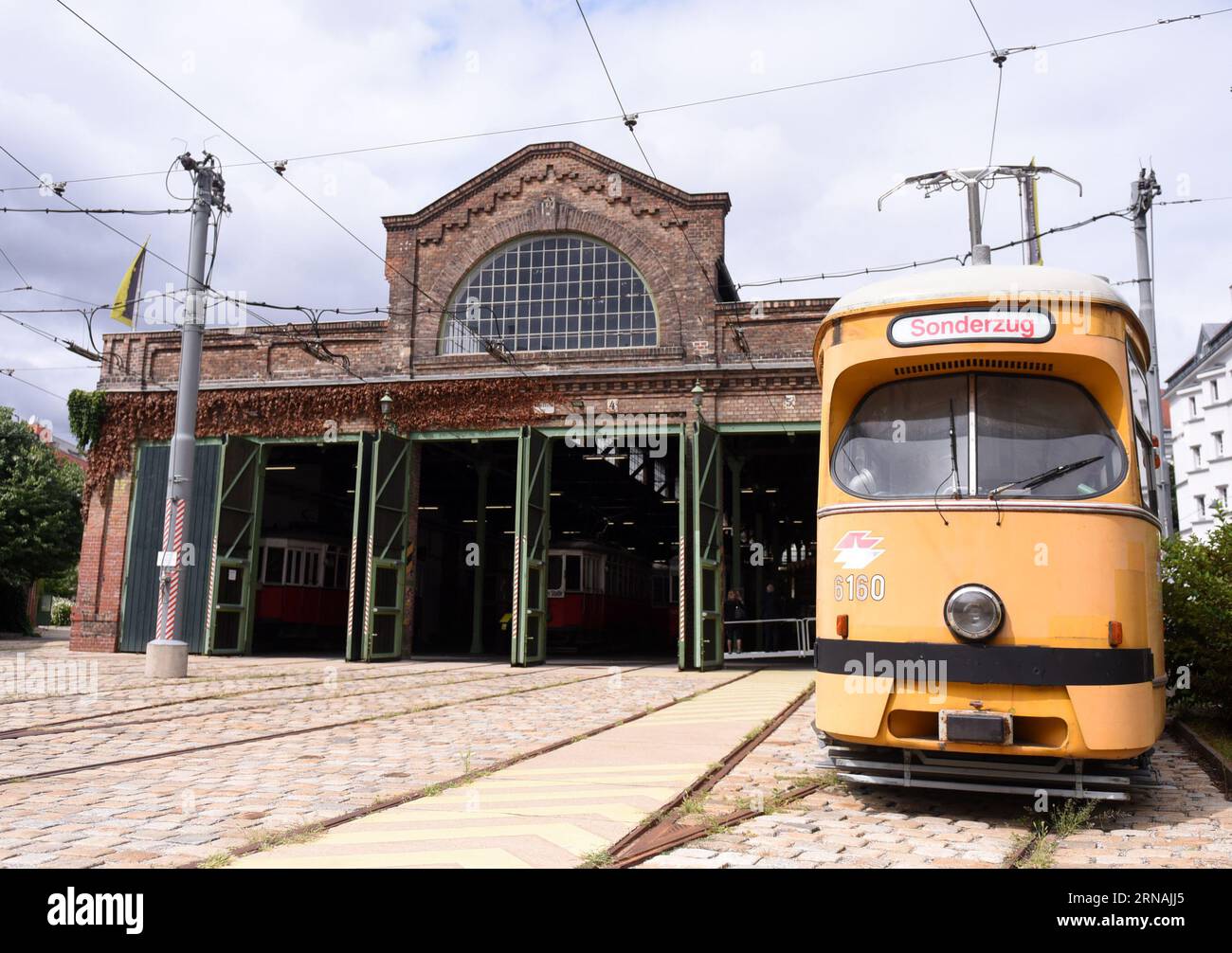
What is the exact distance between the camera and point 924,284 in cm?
568

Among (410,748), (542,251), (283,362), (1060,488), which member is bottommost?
(410,748)

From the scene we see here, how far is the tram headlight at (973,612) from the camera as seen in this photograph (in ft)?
16.6

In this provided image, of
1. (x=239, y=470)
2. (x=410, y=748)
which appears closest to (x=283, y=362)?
(x=239, y=470)

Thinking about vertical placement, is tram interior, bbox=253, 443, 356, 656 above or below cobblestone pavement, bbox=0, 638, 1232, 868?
above

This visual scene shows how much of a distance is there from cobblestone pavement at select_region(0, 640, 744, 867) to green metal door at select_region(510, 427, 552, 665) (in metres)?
3.81

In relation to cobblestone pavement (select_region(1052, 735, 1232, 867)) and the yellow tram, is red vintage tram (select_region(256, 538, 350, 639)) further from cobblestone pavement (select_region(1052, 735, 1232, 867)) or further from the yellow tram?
cobblestone pavement (select_region(1052, 735, 1232, 867))

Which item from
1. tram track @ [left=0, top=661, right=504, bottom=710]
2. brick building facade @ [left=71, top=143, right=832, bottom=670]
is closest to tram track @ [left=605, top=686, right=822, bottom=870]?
tram track @ [left=0, top=661, right=504, bottom=710]

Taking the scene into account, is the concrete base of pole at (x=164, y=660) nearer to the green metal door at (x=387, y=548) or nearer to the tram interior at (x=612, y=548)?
the green metal door at (x=387, y=548)

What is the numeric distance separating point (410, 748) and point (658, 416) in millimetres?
12659

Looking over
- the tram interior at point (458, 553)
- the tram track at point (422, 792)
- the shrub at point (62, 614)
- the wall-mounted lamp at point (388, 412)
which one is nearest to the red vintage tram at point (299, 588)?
the tram interior at point (458, 553)

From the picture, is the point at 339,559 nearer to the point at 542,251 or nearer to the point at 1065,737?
the point at 542,251

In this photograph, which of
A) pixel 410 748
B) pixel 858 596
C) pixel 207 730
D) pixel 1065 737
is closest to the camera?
pixel 1065 737

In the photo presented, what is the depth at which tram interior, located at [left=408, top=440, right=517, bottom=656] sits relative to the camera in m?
27.8

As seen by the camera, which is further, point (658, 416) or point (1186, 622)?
point (658, 416)
